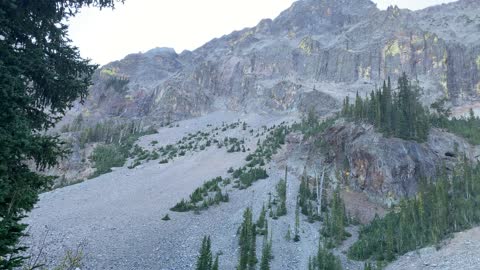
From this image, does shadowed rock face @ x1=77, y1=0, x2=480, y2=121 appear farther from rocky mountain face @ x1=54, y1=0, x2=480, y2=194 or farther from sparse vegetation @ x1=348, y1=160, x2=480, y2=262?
sparse vegetation @ x1=348, y1=160, x2=480, y2=262

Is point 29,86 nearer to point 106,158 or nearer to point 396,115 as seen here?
point 396,115

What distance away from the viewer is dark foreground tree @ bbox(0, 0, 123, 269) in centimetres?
675

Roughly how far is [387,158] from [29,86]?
3844 cm

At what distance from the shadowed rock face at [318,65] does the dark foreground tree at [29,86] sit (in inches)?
2958

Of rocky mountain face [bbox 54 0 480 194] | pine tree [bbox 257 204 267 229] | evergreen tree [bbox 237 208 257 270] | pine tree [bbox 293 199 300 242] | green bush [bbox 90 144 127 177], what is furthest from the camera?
rocky mountain face [bbox 54 0 480 194]

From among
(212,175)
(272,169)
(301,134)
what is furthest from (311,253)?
(301,134)

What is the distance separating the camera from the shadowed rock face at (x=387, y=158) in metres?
38.4

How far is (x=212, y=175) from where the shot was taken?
1847 inches

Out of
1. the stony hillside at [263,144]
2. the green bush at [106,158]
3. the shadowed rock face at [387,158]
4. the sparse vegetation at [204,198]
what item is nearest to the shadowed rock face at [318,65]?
the stony hillside at [263,144]

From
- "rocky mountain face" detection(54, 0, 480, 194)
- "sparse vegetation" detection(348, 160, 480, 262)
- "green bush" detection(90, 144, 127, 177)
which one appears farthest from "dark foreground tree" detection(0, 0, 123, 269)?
"rocky mountain face" detection(54, 0, 480, 194)

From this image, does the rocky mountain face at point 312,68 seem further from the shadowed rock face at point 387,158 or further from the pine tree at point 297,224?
the pine tree at point 297,224

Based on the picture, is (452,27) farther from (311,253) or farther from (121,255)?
(121,255)

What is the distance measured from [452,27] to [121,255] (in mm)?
114276

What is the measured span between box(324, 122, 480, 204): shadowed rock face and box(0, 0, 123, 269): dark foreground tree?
115 ft
